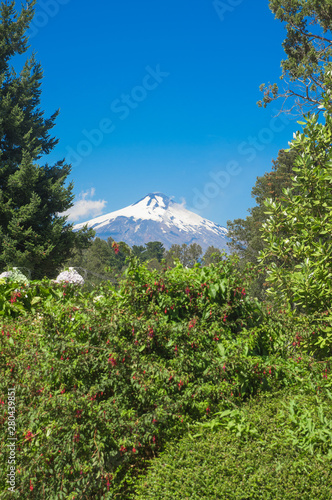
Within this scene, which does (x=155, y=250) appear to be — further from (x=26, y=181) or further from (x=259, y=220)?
(x=26, y=181)

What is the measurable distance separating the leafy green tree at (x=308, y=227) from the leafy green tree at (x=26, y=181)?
13982 millimetres

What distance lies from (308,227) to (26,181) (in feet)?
50.6

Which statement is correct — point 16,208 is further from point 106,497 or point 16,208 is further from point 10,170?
point 106,497

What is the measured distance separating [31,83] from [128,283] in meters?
19.1

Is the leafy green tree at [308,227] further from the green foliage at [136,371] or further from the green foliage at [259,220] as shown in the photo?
the green foliage at [259,220]

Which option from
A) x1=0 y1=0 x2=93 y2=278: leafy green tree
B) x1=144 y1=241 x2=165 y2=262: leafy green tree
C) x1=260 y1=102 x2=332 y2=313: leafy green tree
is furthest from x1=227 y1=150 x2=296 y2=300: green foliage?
x1=144 y1=241 x2=165 y2=262: leafy green tree

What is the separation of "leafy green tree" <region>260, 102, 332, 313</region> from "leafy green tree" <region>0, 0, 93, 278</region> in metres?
14.0

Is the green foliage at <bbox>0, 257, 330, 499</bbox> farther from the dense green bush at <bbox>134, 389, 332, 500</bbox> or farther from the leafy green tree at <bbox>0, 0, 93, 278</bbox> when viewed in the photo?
the leafy green tree at <bbox>0, 0, 93, 278</bbox>

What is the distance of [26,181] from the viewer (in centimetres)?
1666

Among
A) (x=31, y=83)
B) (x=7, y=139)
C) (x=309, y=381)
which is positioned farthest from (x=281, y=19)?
(x=309, y=381)

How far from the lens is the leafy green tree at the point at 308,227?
3.36 metres

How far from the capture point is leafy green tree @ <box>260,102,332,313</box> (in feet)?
11.0

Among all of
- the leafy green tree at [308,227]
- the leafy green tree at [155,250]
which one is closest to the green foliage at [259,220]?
the leafy green tree at [308,227]

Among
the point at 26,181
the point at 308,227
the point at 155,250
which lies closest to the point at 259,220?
the point at 26,181
